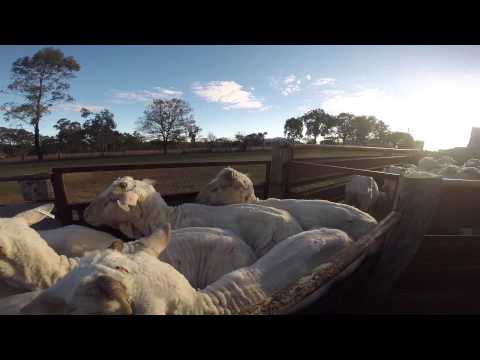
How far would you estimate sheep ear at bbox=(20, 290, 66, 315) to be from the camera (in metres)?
1.20

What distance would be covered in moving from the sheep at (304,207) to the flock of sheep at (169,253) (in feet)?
0.04

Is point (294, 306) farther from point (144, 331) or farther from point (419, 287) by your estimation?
point (419, 287)

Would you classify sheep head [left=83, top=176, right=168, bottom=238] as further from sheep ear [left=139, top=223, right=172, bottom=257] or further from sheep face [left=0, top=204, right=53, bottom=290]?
sheep ear [left=139, top=223, right=172, bottom=257]

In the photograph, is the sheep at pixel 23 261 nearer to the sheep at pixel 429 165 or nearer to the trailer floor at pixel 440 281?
the trailer floor at pixel 440 281

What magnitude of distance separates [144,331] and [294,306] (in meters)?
0.60

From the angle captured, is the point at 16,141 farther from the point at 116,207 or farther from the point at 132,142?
the point at 116,207

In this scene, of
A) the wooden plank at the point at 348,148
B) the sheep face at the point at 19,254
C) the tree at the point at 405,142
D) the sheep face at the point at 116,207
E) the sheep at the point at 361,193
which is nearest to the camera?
the sheep face at the point at 19,254

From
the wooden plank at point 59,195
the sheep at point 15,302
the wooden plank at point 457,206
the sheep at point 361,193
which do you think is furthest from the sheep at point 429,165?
the sheep at point 15,302

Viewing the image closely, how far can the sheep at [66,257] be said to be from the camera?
5.35 ft

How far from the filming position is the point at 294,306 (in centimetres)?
109

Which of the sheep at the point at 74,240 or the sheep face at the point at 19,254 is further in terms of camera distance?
the sheep at the point at 74,240

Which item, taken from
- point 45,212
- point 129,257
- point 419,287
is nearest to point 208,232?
point 129,257

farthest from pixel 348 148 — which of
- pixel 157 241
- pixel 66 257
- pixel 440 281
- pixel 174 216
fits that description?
pixel 66 257
